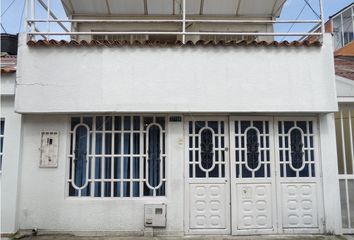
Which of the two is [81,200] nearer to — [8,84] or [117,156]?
[117,156]

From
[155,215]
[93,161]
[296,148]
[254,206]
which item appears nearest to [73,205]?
[93,161]

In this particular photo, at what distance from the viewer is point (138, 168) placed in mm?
7055

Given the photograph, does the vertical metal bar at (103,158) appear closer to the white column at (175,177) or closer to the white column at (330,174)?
the white column at (175,177)

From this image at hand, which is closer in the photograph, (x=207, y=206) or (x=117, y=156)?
(x=207, y=206)

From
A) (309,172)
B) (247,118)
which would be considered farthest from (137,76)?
(309,172)

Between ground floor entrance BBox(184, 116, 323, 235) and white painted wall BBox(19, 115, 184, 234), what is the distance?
0.95 feet

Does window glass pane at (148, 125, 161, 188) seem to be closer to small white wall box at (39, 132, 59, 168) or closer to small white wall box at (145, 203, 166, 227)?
small white wall box at (145, 203, 166, 227)

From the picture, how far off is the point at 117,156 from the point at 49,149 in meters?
1.50

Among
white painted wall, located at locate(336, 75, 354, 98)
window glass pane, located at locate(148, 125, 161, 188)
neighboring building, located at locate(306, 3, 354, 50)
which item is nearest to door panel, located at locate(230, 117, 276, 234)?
window glass pane, located at locate(148, 125, 161, 188)

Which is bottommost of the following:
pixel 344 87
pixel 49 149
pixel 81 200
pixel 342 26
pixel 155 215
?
pixel 155 215

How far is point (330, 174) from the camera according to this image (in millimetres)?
7062

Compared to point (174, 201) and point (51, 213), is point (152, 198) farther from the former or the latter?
point (51, 213)

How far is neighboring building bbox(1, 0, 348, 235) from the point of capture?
675 cm

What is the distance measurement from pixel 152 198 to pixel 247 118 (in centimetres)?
278
